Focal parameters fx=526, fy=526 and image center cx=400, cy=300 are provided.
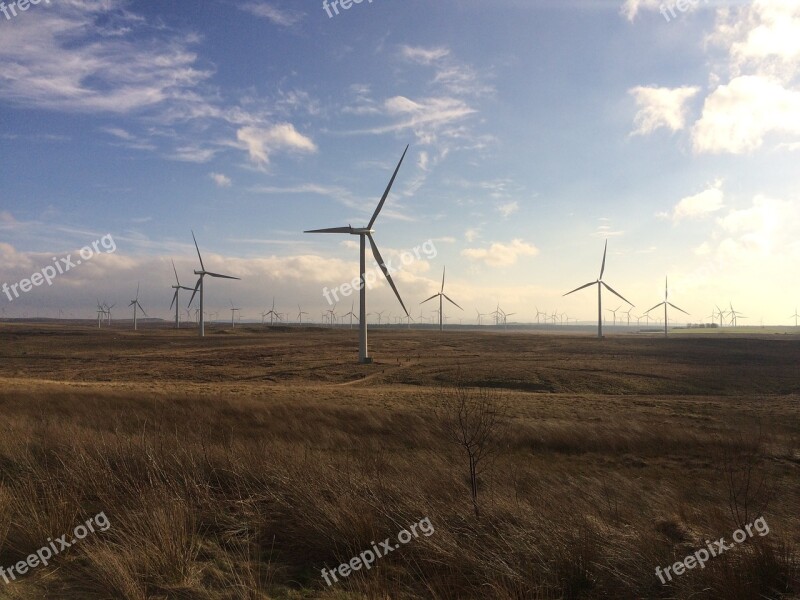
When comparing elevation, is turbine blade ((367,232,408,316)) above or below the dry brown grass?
above

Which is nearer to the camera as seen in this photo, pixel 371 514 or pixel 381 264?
pixel 371 514

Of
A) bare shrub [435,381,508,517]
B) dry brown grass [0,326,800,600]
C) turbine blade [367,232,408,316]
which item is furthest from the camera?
turbine blade [367,232,408,316]

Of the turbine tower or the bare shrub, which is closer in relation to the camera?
the bare shrub

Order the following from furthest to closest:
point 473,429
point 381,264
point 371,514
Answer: point 381,264 < point 473,429 < point 371,514

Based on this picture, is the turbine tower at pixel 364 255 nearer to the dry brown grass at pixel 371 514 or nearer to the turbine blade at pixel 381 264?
the turbine blade at pixel 381 264

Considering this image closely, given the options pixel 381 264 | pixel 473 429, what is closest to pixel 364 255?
pixel 381 264

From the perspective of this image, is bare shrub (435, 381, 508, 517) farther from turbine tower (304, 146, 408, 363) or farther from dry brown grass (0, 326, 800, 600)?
turbine tower (304, 146, 408, 363)

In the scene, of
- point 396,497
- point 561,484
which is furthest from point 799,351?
point 396,497

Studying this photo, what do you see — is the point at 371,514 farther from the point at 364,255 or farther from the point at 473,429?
the point at 364,255

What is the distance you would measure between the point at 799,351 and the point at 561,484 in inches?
3146

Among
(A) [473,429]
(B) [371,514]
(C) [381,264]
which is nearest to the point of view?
(B) [371,514]

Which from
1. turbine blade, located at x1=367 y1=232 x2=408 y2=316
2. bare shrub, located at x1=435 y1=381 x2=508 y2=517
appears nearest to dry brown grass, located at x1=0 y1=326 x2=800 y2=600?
bare shrub, located at x1=435 y1=381 x2=508 y2=517

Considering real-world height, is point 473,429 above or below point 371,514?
above

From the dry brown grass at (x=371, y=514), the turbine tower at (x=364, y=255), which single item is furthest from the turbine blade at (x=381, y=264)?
the dry brown grass at (x=371, y=514)
